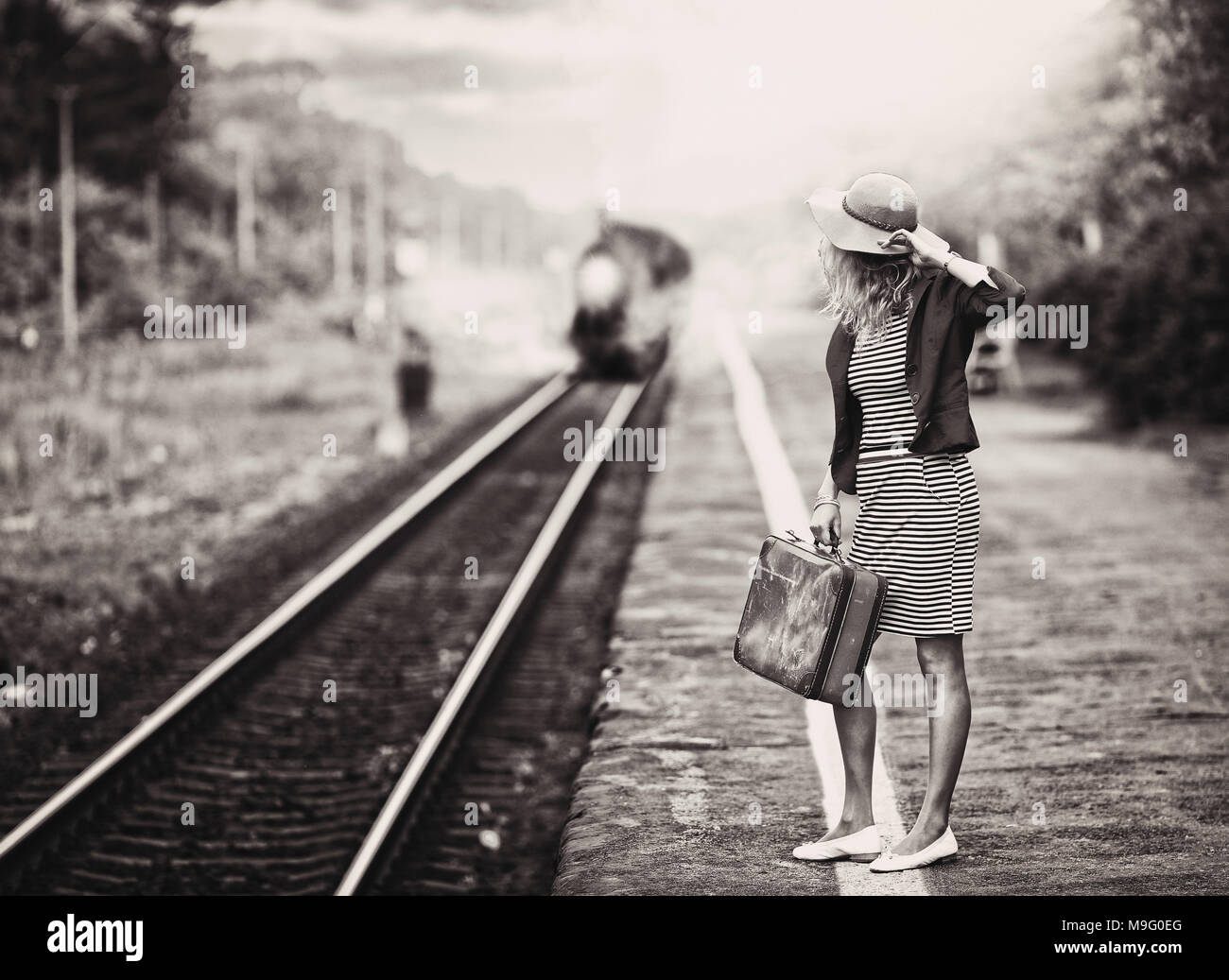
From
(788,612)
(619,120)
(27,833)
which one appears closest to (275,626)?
(27,833)

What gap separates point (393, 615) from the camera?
10195 mm

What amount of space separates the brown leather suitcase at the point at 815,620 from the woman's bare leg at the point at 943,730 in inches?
7.5

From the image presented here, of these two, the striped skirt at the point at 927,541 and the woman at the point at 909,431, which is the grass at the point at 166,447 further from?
the striped skirt at the point at 927,541

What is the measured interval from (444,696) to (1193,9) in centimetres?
1176

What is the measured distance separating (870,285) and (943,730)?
4.23 ft

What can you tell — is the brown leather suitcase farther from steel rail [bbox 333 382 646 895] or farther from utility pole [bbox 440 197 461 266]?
utility pole [bbox 440 197 461 266]

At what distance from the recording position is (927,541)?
404 cm

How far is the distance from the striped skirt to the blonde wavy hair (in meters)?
0.40

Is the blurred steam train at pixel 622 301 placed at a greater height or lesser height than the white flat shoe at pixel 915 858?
greater

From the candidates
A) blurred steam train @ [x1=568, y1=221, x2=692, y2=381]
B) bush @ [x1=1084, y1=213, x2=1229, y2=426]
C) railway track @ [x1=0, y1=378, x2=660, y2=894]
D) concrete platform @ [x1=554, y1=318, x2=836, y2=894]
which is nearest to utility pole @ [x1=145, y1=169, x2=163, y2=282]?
blurred steam train @ [x1=568, y1=221, x2=692, y2=381]

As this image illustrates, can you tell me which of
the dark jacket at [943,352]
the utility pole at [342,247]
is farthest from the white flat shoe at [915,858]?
the utility pole at [342,247]

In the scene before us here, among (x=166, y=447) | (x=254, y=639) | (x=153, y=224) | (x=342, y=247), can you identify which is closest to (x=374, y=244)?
(x=342, y=247)

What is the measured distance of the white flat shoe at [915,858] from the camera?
4.25 metres

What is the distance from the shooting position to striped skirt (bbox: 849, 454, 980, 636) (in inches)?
159
